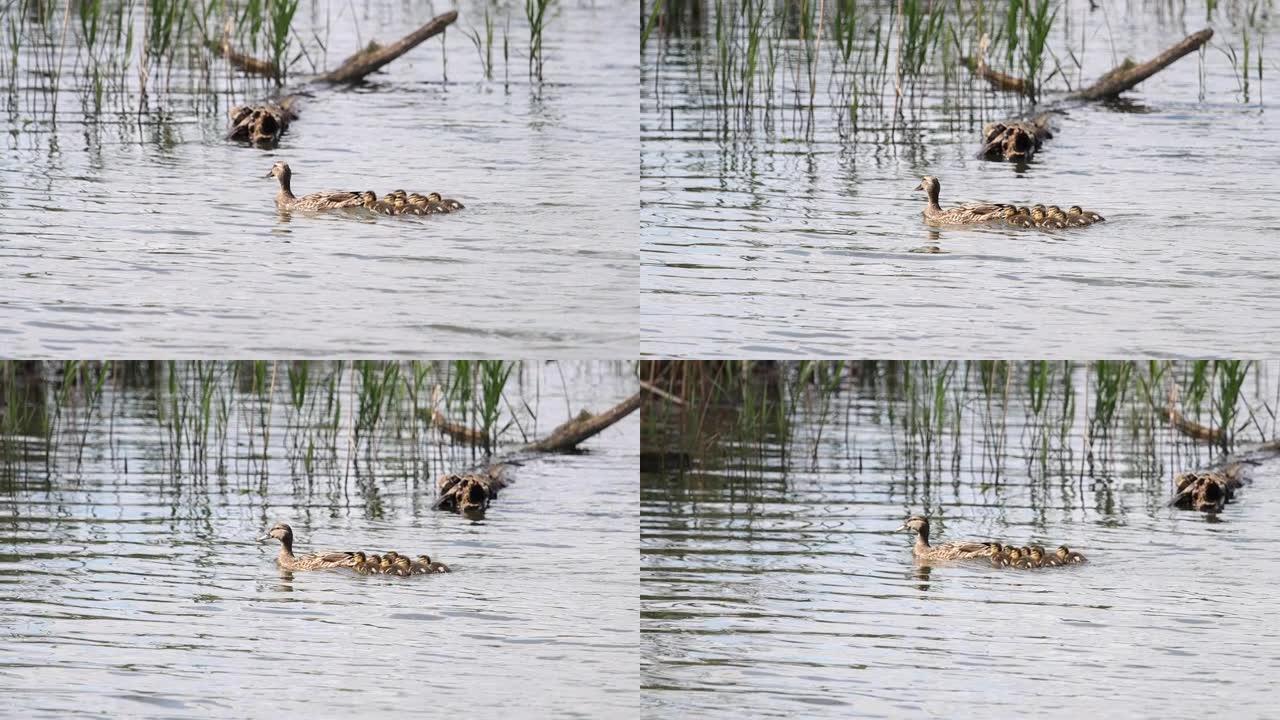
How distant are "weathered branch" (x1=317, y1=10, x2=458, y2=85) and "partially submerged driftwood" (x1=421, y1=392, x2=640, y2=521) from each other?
4.09m

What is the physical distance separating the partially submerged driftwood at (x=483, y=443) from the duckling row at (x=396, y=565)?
1318 mm

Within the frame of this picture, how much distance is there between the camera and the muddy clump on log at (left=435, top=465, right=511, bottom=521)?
38.2ft

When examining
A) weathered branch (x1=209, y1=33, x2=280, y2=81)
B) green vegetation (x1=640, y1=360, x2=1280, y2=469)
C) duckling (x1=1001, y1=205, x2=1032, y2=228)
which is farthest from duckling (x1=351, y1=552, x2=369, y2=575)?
weathered branch (x1=209, y1=33, x2=280, y2=81)

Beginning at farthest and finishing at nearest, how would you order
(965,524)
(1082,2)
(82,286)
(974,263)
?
(1082,2) < (965,524) < (974,263) < (82,286)

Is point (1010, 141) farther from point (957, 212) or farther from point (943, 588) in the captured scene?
point (943, 588)

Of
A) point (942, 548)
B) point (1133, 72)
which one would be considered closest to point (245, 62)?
point (1133, 72)

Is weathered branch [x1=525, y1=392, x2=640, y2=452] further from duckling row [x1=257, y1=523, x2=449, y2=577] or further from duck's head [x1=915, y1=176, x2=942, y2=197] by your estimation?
duckling row [x1=257, y1=523, x2=449, y2=577]

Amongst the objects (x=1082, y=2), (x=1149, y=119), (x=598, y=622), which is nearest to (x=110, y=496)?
(x=598, y=622)

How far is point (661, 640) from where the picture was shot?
8.82m

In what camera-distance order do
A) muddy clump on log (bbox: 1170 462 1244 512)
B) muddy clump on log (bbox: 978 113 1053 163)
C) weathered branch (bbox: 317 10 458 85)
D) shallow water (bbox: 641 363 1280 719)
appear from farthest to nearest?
weathered branch (bbox: 317 10 458 85), muddy clump on log (bbox: 978 113 1053 163), muddy clump on log (bbox: 1170 462 1244 512), shallow water (bbox: 641 363 1280 719)

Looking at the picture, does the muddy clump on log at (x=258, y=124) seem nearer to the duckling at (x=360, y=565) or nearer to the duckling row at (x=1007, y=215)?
the duckling at (x=360, y=565)

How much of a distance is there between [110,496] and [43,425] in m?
2.21

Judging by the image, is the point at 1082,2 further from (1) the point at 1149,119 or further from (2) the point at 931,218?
(2) the point at 931,218

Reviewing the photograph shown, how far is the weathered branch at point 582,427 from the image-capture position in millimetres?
13336
